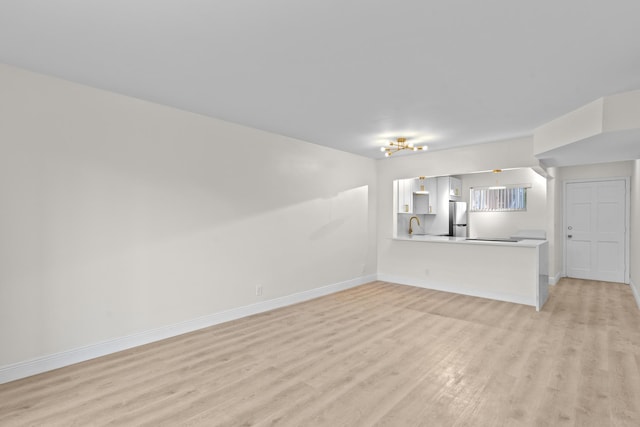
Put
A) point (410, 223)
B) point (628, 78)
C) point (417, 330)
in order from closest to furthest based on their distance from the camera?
point (628, 78)
point (417, 330)
point (410, 223)

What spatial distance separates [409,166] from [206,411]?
5352 mm

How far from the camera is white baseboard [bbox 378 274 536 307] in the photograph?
520cm

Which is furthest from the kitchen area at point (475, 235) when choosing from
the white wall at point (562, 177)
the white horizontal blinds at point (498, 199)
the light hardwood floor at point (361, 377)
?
the light hardwood floor at point (361, 377)

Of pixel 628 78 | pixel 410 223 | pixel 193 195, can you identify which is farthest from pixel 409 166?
pixel 193 195

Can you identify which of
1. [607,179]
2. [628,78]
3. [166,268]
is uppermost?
[628,78]

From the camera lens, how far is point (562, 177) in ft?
24.1

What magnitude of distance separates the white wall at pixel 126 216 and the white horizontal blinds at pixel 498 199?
501cm

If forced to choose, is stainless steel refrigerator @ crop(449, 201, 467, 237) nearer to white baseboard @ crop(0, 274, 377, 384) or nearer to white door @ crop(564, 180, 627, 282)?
white door @ crop(564, 180, 627, 282)

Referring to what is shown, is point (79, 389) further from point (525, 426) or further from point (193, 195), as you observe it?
point (525, 426)

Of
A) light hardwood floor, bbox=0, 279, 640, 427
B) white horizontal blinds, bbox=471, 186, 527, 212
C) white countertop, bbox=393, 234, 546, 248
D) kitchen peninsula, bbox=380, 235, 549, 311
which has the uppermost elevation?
white horizontal blinds, bbox=471, 186, 527, 212

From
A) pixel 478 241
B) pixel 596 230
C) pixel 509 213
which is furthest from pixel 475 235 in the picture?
pixel 478 241

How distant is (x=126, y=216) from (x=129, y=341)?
51.0 inches

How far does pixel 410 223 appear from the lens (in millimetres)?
7125

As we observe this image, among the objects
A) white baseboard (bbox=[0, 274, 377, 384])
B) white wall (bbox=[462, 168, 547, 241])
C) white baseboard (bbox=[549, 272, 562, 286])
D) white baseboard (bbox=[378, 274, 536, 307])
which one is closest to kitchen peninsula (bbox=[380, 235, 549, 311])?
white baseboard (bbox=[378, 274, 536, 307])
